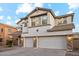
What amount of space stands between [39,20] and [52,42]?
1.89 feet

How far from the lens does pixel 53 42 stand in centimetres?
346

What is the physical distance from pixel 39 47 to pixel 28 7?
3.03 feet

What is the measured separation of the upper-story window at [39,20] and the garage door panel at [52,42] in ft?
1.12

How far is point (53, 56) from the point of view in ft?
10.9

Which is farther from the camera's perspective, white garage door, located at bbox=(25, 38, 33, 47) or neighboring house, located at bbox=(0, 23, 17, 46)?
white garage door, located at bbox=(25, 38, 33, 47)

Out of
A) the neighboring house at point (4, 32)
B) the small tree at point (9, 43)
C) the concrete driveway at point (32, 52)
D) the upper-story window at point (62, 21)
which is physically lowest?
the concrete driveway at point (32, 52)

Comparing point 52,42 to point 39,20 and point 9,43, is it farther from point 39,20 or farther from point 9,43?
point 9,43

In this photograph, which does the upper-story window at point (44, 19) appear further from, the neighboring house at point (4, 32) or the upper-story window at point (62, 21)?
the neighboring house at point (4, 32)

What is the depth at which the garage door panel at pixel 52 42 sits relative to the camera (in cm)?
338

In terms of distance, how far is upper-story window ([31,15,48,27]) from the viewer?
11.4 feet

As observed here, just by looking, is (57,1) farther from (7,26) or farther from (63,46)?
(7,26)

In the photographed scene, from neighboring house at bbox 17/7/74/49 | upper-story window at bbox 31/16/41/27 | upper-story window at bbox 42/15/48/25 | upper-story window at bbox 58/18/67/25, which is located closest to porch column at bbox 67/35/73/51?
neighboring house at bbox 17/7/74/49

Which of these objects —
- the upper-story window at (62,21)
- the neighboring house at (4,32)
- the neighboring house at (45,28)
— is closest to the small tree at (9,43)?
the neighboring house at (4,32)

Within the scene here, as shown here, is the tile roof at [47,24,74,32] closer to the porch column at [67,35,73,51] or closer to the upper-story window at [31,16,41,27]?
the porch column at [67,35,73,51]
